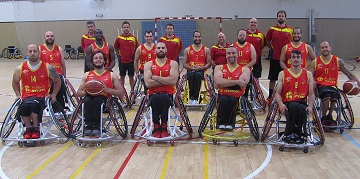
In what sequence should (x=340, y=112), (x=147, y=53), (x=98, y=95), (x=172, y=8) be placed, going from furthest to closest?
(x=172, y=8), (x=147, y=53), (x=340, y=112), (x=98, y=95)

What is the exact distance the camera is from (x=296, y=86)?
4312mm

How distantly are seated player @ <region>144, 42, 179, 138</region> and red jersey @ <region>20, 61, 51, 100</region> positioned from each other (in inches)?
51.3

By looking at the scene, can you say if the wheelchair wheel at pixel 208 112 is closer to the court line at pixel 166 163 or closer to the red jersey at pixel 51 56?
the court line at pixel 166 163

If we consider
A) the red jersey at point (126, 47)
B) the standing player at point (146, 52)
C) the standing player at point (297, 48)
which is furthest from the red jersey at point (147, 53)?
the standing player at point (297, 48)

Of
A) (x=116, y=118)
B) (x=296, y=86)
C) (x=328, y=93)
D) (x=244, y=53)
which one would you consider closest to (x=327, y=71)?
(x=328, y=93)

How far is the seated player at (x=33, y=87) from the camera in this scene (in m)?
4.43

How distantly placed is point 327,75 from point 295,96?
3.23ft

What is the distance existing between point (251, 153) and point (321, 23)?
38.7ft

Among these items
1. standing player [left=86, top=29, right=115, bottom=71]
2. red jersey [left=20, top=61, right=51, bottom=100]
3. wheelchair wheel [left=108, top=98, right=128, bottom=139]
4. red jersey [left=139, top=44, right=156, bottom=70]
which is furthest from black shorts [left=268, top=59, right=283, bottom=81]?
red jersey [left=20, top=61, right=51, bottom=100]

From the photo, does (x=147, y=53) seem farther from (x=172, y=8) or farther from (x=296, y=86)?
(x=172, y=8)

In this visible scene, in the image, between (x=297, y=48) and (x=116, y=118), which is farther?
(x=297, y=48)

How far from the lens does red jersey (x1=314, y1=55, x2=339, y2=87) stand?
4.96 meters

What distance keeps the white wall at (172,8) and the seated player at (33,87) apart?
10.6 metres

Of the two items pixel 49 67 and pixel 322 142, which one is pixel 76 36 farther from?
pixel 322 142
